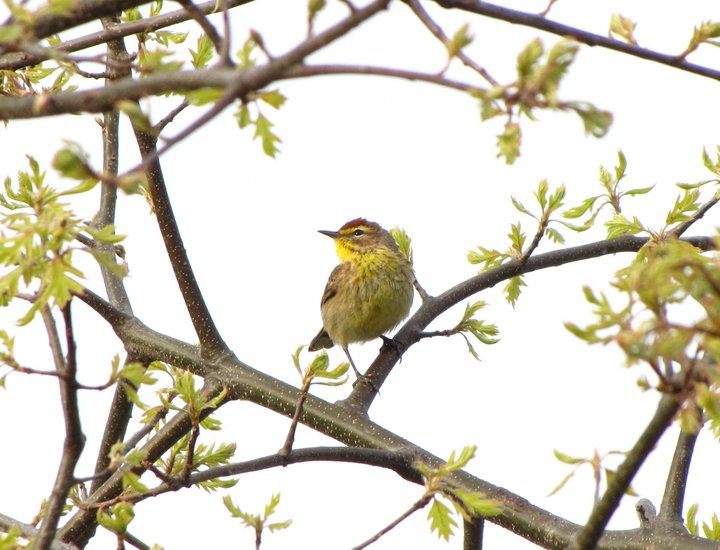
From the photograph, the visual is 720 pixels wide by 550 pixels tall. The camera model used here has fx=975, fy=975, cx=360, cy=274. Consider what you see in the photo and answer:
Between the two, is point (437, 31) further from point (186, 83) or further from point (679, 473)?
point (679, 473)

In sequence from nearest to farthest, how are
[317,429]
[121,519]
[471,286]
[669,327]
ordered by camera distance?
[669,327]
[121,519]
[317,429]
[471,286]

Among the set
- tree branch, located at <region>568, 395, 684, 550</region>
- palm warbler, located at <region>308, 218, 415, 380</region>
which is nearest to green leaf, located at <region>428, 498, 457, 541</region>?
→ tree branch, located at <region>568, 395, 684, 550</region>

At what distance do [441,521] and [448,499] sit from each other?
195mm

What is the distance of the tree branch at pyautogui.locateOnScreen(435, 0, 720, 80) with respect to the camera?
2.23 m

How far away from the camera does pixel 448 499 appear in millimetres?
2977

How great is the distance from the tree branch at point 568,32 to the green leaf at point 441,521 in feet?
5.01

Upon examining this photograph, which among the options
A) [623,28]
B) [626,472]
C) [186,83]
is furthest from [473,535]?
[186,83]

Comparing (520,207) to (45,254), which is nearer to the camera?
(45,254)

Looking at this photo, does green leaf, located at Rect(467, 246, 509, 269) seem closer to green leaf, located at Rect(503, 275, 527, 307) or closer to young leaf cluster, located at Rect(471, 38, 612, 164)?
green leaf, located at Rect(503, 275, 527, 307)

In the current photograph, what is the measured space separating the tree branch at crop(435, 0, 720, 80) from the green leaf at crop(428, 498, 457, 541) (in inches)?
60.2

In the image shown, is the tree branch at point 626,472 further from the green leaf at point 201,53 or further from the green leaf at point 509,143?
the green leaf at point 201,53

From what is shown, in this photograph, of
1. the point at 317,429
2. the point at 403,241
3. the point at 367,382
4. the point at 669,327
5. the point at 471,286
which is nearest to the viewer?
the point at 669,327

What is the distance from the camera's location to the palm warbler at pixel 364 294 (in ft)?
26.8

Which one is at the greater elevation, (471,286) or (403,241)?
(403,241)
